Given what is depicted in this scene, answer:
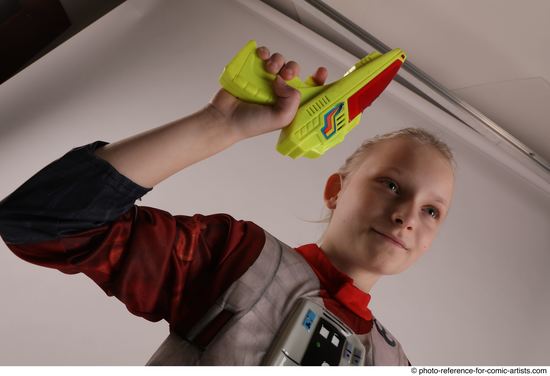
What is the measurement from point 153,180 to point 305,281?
7.1 inches

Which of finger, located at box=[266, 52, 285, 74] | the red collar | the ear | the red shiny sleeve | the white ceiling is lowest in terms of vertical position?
the red shiny sleeve

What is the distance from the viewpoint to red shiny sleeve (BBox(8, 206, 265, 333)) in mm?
314

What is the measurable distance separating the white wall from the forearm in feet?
1.48

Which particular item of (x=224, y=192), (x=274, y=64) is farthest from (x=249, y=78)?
(x=224, y=192)

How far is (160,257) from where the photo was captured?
1.12 feet

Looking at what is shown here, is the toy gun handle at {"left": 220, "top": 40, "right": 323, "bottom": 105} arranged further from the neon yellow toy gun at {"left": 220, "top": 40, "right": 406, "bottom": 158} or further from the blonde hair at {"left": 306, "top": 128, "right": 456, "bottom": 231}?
the blonde hair at {"left": 306, "top": 128, "right": 456, "bottom": 231}

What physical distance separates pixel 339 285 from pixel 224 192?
1.39 ft

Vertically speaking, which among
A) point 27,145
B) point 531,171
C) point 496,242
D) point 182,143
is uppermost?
point 531,171

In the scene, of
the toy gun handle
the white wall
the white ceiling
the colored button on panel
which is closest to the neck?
the colored button on panel

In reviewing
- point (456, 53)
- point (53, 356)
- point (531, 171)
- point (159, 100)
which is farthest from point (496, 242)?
point (53, 356)

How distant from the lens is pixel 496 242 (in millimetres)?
1168

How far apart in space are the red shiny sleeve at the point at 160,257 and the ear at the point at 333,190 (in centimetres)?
20

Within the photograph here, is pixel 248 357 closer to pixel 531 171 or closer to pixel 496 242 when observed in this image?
pixel 496 242

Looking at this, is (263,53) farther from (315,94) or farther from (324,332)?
(324,332)
